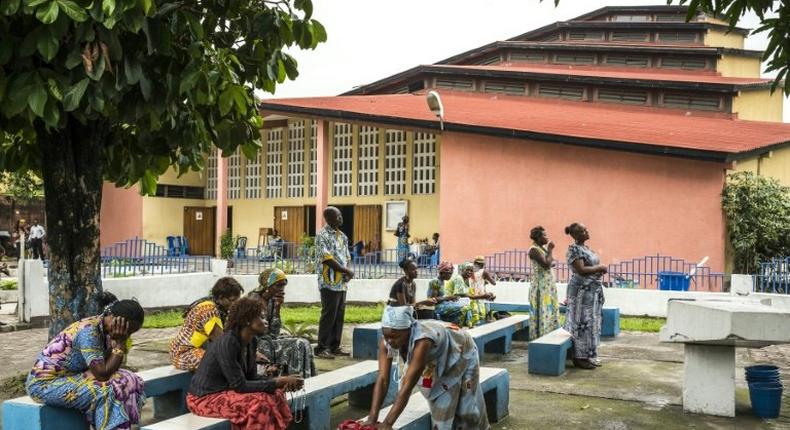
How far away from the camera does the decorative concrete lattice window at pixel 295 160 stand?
27609 mm

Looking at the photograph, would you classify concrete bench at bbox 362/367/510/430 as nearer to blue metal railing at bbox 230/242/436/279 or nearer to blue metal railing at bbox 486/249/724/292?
blue metal railing at bbox 486/249/724/292

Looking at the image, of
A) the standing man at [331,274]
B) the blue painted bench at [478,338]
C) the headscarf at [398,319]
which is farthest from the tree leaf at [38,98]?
the blue painted bench at [478,338]

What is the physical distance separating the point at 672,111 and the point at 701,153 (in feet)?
24.6

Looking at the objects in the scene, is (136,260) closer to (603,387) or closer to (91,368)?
(603,387)

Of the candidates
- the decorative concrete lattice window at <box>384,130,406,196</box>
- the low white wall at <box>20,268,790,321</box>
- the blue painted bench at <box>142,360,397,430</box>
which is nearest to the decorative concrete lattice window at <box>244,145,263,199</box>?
the decorative concrete lattice window at <box>384,130,406,196</box>

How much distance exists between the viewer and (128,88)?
5.63 metres

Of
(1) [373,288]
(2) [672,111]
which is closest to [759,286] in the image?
(1) [373,288]

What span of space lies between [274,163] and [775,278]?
60.0ft

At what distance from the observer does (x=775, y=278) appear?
13.9 m

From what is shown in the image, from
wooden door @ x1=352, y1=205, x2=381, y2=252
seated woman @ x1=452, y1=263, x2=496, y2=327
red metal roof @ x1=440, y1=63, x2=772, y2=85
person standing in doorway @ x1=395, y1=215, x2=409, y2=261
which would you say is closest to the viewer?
seated woman @ x1=452, y1=263, x2=496, y2=327

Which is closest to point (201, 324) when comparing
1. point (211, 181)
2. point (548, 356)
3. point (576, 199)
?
point (548, 356)

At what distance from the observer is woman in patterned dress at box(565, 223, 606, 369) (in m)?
8.89

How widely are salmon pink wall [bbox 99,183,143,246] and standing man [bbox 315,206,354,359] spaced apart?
65.1ft

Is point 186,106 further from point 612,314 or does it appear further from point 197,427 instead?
point 612,314
